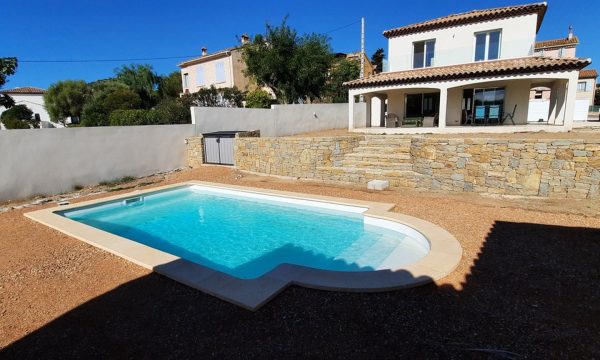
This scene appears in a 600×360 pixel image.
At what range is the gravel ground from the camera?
10.7ft

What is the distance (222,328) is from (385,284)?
2.23 m

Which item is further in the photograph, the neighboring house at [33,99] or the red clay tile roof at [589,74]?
the neighboring house at [33,99]

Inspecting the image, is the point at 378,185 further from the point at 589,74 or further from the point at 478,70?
the point at 589,74

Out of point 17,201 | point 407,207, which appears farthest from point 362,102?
point 17,201

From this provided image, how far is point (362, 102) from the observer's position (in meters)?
26.6

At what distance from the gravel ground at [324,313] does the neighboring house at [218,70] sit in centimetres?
2783

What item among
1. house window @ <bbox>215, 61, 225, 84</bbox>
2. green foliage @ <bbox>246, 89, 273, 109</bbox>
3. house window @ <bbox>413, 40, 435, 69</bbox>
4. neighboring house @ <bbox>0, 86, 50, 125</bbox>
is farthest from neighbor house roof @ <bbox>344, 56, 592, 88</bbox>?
neighboring house @ <bbox>0, 86, 50, 125</bbox>

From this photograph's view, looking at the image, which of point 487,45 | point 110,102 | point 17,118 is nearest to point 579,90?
point 487,45

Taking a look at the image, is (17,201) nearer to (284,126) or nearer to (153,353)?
(153,353)

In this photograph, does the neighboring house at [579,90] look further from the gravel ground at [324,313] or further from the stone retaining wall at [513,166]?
the gravel ground at [324,313]

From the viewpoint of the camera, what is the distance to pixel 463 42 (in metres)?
19.0

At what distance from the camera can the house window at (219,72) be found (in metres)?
33.0

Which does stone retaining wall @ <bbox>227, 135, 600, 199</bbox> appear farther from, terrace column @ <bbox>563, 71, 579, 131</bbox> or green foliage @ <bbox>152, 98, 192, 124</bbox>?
terrace column @ <bbox>563, 71, 579, 131</bbox>

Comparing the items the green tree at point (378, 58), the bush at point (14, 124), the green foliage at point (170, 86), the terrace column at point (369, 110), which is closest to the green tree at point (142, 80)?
the green foliage at point (170, 86)
